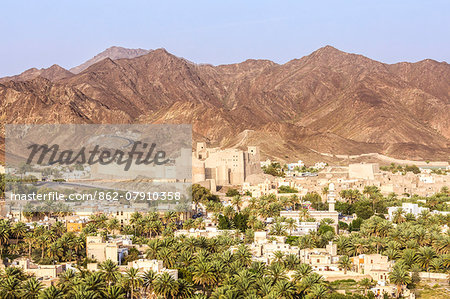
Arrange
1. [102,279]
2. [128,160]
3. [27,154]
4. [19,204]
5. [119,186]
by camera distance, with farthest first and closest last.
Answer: [27,154] → [128,160] → [119,186] → [19,204] → [102,279]

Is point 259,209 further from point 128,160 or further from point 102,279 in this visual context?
point 128,160

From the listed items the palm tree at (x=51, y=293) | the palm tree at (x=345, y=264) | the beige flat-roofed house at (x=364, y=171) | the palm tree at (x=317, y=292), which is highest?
the beige flat-roofed house at (x=364, y=171)

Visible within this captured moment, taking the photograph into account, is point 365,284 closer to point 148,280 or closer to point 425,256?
point 425,256

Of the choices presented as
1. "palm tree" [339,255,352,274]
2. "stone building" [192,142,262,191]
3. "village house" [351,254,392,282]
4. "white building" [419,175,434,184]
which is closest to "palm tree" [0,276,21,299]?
"palm tree" [339,255,352,274]

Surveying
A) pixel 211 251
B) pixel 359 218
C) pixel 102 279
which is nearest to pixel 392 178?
pixel 359 218

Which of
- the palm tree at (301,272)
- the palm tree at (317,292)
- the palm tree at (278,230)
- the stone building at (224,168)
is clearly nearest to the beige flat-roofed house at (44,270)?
the palm tree at (301,272)

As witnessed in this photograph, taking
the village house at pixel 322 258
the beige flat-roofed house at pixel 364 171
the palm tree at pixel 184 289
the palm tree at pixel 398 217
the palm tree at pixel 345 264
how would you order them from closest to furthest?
the palm tree at pixel 184 289
the palm tree at pixel 345 264
the village house at pixel 322 258
the palm tree at pixel 398 217
the beige flat-roofed house at pixel 364 171

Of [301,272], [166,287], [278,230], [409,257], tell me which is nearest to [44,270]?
[166,287]

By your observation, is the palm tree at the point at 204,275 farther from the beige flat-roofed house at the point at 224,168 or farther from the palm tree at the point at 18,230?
the beige flat-roofed house at the point at 224,168
